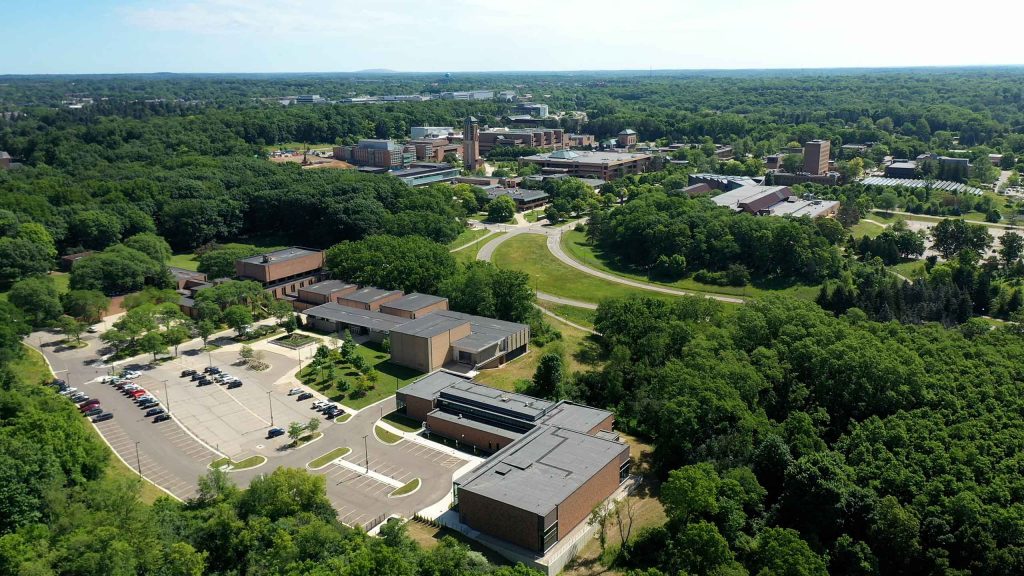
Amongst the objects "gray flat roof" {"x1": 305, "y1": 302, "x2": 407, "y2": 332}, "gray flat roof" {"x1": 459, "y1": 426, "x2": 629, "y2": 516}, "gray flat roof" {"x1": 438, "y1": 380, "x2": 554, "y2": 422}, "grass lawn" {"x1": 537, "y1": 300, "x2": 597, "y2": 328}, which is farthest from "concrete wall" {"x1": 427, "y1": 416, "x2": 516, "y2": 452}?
"grass lawn" {"x1": 537, "y1": 300, "x2": 597, "y2": 328}

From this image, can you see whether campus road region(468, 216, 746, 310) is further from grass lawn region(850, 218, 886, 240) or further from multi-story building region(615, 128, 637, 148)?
multi-story building region(615, 128, 637, 148)

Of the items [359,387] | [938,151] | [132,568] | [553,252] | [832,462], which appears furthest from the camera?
[938,151]

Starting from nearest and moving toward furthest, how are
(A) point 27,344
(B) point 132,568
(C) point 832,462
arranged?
(B) point 132,568 < (C) point 832,462 < (A) point 27,344

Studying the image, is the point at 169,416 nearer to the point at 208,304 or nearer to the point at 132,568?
Result: the point at 208,304

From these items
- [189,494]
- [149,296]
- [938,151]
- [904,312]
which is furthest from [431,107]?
[189,494]

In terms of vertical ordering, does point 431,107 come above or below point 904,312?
above

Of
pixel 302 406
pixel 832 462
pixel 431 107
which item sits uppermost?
pixel 431 107

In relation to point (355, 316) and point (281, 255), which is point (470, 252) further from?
point (355, 316)
